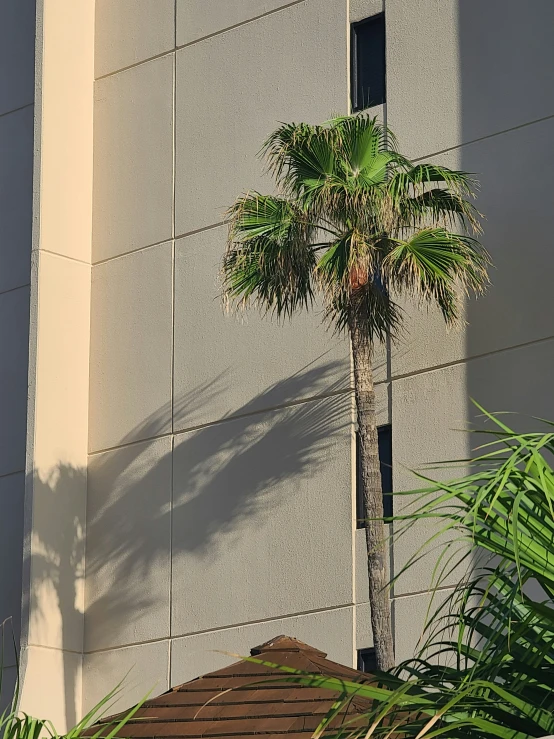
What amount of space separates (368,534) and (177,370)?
490cm

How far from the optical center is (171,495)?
1898 cm

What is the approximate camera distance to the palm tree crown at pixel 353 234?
1565cm

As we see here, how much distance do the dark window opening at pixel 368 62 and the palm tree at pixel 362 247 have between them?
219 centimetres

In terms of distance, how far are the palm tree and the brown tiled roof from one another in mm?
4647

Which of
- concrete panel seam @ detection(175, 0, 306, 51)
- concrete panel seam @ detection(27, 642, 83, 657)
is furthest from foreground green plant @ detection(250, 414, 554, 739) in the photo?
concrete panel seam @ detection(175, 0, 306, 51)

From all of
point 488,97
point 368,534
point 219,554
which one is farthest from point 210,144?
point 368,534

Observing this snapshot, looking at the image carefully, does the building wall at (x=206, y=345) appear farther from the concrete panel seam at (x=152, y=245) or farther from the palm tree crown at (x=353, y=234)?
the palm tree crown at (x=353, y=234)

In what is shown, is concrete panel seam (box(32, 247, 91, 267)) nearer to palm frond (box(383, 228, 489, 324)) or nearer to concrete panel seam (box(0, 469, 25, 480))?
concrete panel seam (box(0, 469, 25, 480))

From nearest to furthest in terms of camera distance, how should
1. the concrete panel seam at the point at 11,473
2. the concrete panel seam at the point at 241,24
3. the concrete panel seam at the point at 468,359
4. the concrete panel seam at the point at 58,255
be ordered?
1. the concrete panel seam at the point at 468,359
2. the concrete panel seam at the point at 241,24
3. the concrete panel seam at the point at 58,255
4. the concrete panel seam at the point at 11,473

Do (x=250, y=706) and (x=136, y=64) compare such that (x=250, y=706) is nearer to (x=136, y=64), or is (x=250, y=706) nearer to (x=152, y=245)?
(x=152, y=245)

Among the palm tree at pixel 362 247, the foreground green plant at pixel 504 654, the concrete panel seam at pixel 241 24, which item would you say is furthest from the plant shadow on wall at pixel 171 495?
the foreground green plant at pixel 504 654

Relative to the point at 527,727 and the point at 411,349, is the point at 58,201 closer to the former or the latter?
the point at 411,349

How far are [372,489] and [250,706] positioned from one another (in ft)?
18.6

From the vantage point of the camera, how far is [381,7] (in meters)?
18.5
